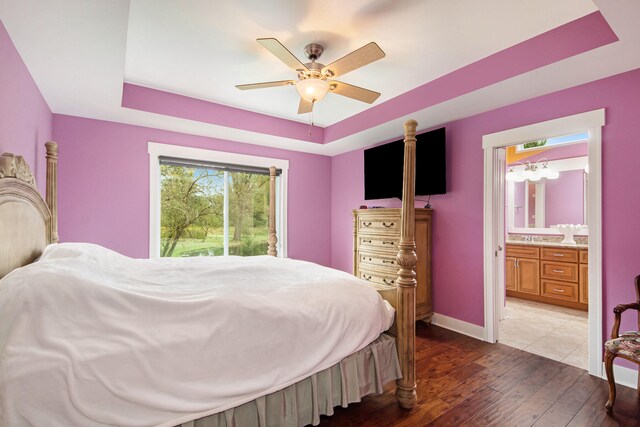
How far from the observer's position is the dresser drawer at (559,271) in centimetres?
414

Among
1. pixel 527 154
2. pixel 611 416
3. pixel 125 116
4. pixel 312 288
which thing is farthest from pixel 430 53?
pixel 527 154

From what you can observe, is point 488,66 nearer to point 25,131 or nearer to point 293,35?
point 293,35

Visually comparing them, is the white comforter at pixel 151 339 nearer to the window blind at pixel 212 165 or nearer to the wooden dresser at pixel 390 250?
the wooden dresser at pixel 390 250

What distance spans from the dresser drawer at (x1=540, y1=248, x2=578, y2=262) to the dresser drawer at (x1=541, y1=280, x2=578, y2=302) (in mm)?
335

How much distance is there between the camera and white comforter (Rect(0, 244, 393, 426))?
1054 mm

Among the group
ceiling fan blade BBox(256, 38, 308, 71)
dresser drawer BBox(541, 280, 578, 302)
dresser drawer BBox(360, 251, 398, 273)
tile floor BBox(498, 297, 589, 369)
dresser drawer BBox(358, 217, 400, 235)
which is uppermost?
ceiling fan blade BBox(256, 38, 308, 71)

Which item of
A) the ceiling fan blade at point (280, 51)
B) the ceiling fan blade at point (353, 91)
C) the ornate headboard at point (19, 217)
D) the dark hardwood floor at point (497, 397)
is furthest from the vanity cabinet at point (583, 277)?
the ornate headboard at point (19, 217)

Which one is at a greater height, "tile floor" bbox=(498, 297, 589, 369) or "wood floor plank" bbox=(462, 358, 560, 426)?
"wood floor plank" bbox=(462, 358, 560, 426)

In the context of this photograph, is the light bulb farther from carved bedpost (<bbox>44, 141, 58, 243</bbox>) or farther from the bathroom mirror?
the bathroom mirror

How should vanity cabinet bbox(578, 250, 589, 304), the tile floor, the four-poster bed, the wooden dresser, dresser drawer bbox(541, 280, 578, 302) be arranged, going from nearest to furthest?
the four-poster bed < the tile floor < the wooden dresser < vanity cabinet bbox(578, 250, 589, 304) < dresser drawer bbox(541, 280, 578, 302)

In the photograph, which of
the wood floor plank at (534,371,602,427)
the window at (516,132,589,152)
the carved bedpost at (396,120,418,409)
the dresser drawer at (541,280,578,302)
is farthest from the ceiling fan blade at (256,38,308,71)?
the dresser drawer at (541,280,578,302)

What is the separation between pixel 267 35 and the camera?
→ 90.1 inches

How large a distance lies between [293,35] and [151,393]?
2.38 m

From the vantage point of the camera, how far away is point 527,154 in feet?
16.9
